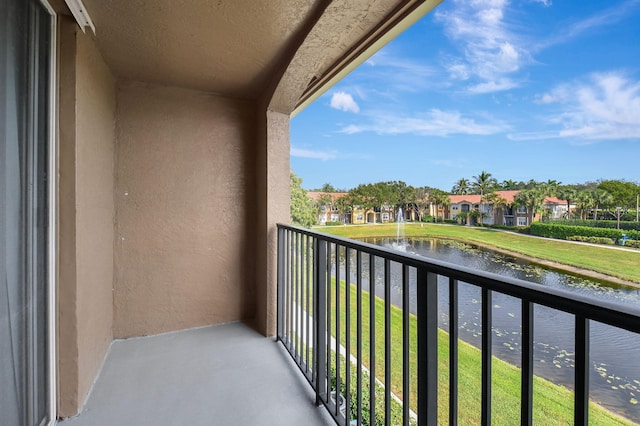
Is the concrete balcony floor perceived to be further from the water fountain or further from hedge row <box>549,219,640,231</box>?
hedge row <box>549,219,640,231</box>

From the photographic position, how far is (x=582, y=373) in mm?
593

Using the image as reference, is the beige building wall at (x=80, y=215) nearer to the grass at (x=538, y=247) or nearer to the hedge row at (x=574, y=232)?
the grass at (x=538, y=247)

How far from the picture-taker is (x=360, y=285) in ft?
4.75

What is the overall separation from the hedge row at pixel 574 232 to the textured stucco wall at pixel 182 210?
7.59 ft

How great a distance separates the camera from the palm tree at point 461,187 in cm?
159

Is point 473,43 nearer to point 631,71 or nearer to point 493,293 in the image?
point 631,71

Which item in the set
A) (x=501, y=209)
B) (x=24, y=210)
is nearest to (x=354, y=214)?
(x=501, y=209)

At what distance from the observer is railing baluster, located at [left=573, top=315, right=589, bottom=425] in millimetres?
589

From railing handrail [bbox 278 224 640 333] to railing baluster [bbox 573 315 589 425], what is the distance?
3cm

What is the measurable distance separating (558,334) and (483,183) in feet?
3.19

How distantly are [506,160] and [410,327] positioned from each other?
0.94 m

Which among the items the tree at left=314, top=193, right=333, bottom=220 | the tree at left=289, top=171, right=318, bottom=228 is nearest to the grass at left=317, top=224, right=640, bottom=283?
the tree at left=314, top=193, right=333, bottom=220

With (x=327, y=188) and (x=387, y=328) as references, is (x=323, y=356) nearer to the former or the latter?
(x=387, y=328)

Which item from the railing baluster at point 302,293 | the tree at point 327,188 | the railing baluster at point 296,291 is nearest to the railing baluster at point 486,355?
the railing baluster at point 302,293
